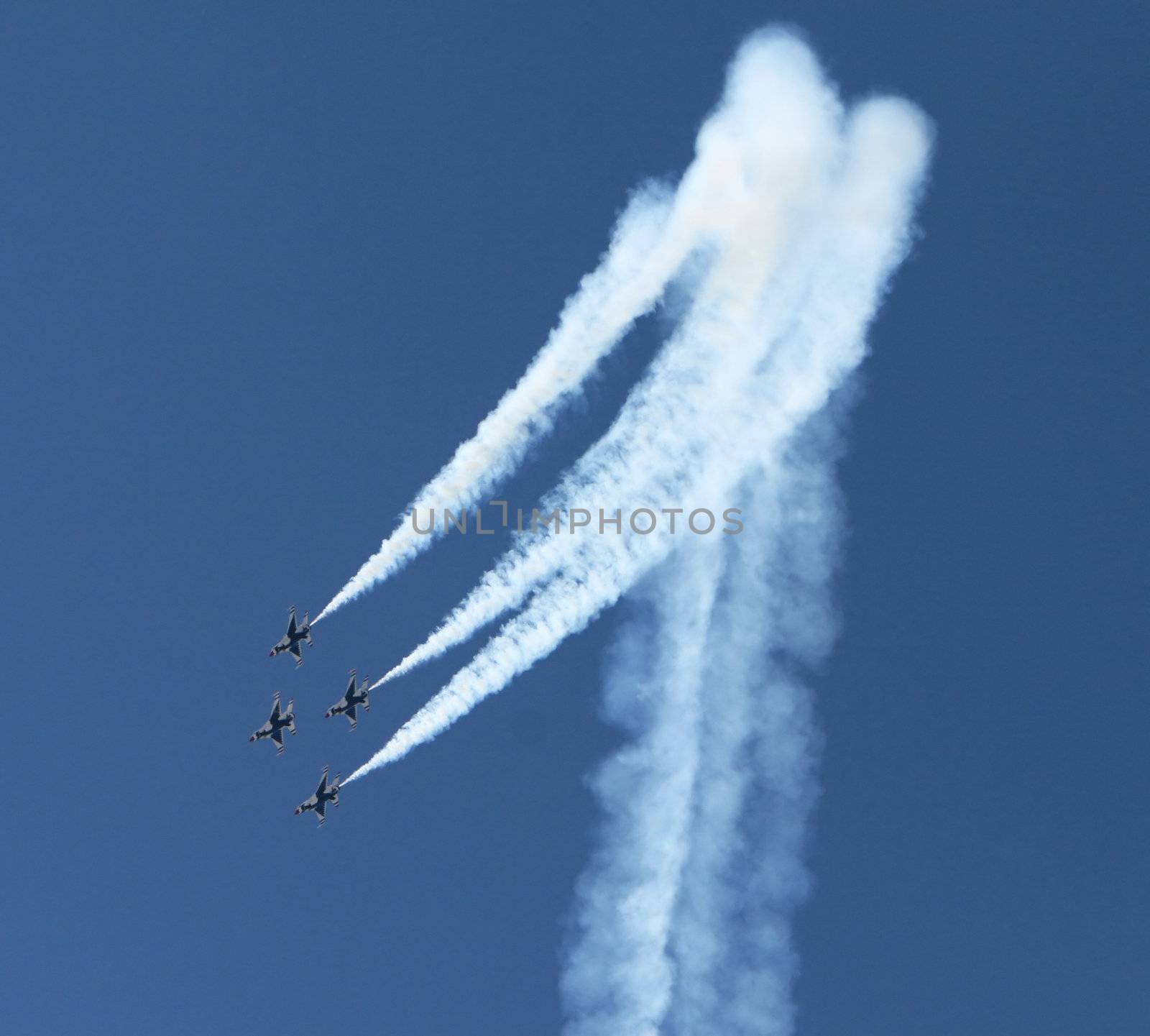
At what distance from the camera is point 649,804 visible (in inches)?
2872

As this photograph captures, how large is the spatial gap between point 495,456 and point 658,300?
659cm

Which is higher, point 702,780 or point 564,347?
point 564,347

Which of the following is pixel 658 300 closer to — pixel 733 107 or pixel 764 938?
pixel 733 107

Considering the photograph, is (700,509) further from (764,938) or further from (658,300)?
(764,938)

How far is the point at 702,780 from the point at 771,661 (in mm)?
4259

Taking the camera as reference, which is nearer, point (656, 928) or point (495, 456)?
point (495, 456)

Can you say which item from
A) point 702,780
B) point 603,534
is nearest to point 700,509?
point 603,534

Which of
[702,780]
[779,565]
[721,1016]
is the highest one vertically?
[779,565]

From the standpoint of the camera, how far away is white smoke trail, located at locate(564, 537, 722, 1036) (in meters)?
71.1

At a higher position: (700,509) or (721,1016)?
(700,509)

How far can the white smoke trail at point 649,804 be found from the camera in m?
71.1

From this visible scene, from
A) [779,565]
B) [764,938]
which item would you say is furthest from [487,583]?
[764,938]

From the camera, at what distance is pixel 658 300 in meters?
67.7

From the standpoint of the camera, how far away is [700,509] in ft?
228
